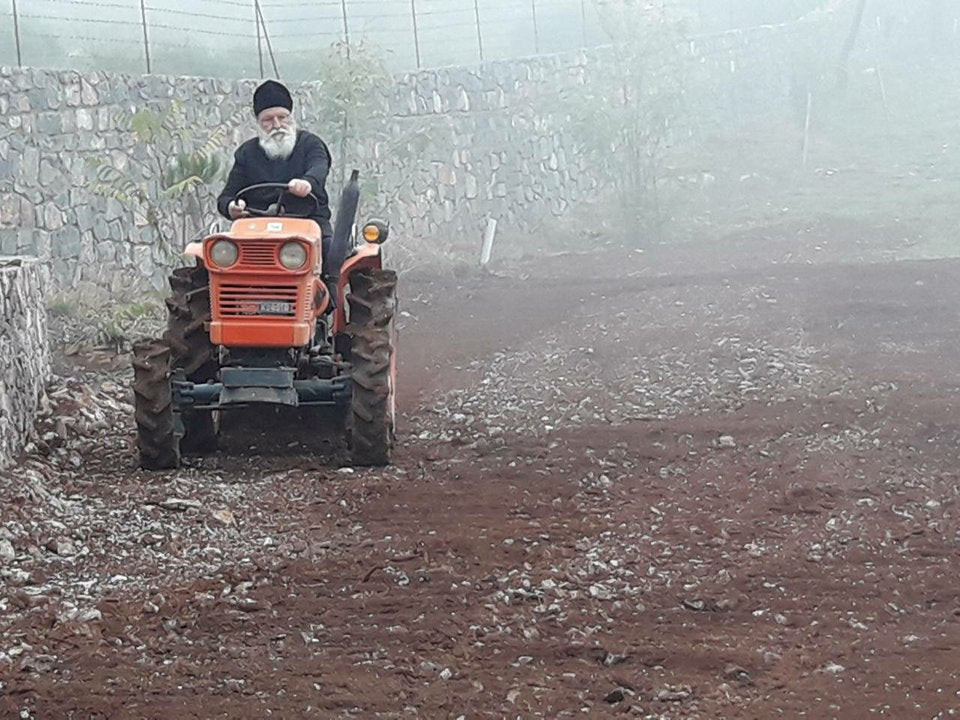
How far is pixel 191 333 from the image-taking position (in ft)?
25.6

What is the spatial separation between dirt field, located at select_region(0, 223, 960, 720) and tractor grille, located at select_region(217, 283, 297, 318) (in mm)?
881

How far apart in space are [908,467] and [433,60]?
63.2 ft

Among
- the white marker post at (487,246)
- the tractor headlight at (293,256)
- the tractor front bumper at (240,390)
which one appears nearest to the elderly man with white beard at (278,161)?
the tractor headlight at (293,256)

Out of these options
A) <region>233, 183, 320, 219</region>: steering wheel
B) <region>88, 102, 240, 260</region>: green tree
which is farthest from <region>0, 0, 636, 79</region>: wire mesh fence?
<region>233, 183, 320, 219</region>: steering wheel

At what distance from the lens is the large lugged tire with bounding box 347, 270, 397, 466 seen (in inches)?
303

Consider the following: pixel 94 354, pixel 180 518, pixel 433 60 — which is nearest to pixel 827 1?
pixel 433 60

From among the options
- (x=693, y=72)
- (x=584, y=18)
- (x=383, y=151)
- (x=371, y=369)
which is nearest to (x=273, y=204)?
(x=371, y=369)

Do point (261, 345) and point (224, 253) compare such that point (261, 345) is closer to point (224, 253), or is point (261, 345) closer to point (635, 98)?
point (224, 253)

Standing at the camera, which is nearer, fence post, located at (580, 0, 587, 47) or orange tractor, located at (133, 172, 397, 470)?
orange tractor, located at (133, 172, 397, 470)

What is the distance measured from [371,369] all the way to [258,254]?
0.86 metres

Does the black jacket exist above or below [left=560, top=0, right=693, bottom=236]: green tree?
below

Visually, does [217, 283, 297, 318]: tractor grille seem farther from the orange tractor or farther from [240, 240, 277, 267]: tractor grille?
[240, 240, 277, 267]: tractor grille

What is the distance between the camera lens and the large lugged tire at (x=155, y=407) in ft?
24.6

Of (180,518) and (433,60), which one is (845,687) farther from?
(433,60)
